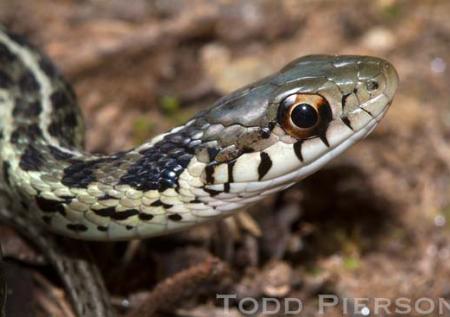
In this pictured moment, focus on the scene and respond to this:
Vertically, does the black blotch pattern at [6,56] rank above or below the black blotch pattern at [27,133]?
above

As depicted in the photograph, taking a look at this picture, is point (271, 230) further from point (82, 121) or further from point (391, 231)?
point (82, 121)

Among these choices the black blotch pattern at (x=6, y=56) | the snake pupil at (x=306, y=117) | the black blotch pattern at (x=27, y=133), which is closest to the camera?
the snake pupil at (x=306, y=117)

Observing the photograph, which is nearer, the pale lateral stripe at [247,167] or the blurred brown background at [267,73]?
the pale lateral stripe at [247,167]

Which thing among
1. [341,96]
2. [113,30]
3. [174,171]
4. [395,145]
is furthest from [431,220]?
[113,30]

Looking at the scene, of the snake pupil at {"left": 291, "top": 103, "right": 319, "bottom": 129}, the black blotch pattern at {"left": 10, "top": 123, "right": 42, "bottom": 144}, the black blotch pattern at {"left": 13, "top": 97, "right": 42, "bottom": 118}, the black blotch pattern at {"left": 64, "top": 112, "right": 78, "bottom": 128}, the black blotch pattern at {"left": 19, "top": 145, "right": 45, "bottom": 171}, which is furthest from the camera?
the black blotch pattern at {"left": 64, "top": 112, "right": 78, "bottom": 128}

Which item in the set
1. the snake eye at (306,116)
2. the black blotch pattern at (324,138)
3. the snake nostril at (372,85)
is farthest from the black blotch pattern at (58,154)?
the snake nostril at (372,85)

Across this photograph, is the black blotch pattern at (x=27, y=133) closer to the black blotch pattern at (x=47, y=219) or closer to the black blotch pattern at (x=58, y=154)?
the black blotch pattern at (x=58, y=154)

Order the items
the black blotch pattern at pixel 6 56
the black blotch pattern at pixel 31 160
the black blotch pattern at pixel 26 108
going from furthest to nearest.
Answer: the black blotch pattern at pixel 6 56
the black blotch pattern at pixel 26 108
the black blotch pattern at pixel 31 160

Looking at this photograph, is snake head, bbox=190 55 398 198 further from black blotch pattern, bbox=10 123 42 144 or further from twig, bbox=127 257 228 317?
black blotch pattern, bbox=10 123 42 144

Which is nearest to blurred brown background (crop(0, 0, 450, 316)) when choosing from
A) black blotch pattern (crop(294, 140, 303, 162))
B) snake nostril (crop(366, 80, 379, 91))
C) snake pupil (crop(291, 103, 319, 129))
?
black blotch pattern (crop(294, 140, 303, 162))
